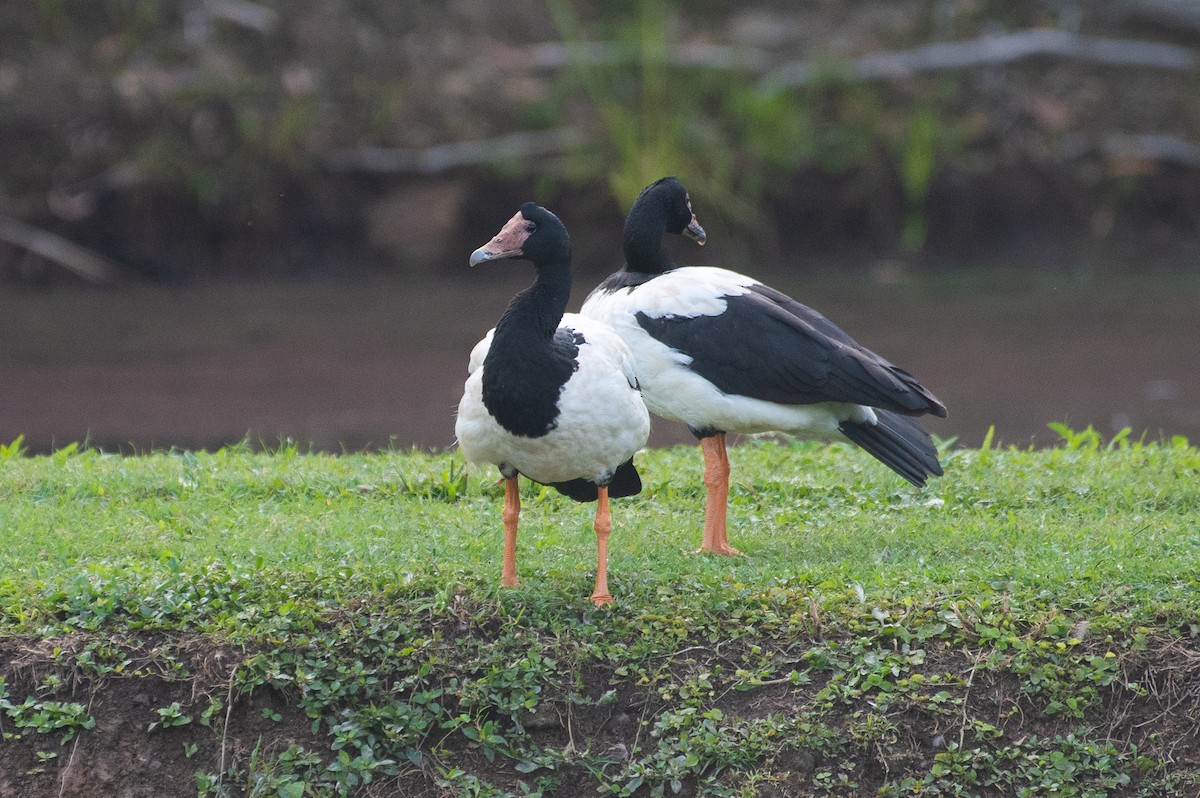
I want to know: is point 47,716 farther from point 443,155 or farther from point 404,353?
point 443,155

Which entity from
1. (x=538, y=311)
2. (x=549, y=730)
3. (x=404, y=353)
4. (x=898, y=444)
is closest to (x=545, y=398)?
(x=538, y=311)

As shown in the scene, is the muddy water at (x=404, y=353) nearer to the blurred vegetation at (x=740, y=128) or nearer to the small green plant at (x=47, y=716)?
the blurred vegetation at (x=740, y=128)

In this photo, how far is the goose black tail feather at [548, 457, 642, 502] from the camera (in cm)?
518

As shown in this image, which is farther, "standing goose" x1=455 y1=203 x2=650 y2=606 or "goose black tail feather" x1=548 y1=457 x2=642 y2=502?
"goose black tail feather" x1=548 y1=457 x2=642 y2=502

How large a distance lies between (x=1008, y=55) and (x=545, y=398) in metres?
12.2

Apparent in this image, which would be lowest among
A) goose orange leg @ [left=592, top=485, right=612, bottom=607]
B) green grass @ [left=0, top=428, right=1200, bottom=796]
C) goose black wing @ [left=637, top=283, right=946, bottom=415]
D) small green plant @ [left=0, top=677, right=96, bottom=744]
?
small green plant @ [left=0, top=677, right=96, bottom=744]

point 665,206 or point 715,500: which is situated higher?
point 665,206

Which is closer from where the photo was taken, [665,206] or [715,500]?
[715,500]

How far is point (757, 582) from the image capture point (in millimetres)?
4973

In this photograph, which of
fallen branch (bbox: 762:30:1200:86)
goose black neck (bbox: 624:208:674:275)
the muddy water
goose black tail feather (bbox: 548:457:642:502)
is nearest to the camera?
goose black tail feather (bbox: 548:457:642:502)

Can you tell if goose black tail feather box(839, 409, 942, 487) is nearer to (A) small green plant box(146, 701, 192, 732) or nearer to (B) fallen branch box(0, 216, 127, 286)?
(A) small green plant box(146, 701, 192, 732)

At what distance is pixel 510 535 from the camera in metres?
4.95

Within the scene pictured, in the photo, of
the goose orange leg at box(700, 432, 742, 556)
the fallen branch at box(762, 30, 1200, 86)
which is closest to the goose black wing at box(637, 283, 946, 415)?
the goose orange leg at box(700, 432, 742, 556)

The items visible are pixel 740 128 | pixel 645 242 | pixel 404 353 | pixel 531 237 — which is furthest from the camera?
pixel 740 128
